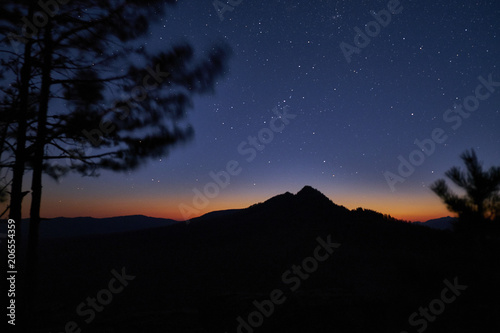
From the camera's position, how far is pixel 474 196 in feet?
22.5

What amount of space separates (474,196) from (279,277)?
633cm

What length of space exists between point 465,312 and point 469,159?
→ 12.7 ft

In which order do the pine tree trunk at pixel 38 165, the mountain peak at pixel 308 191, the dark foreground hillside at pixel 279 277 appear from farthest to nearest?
1. the mountain peak at pixel 308 191
2. the dark foreground hillside at pixel 279 277
3. the pine tree trunk at pixel 38 165

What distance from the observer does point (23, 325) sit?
206 inches

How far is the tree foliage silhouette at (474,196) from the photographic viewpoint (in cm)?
668

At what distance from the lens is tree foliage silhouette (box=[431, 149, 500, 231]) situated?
6.68 meters

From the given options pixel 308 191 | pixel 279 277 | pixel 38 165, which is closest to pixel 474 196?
pixel 279 277

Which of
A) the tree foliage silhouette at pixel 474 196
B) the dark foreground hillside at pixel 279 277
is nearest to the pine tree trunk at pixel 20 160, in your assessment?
the dark foreground hillside at pixel 279 277

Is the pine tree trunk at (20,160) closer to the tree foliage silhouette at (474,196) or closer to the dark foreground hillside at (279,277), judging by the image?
the dark foreground hillside at (279,277)

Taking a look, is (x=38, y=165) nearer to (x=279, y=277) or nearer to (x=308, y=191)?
(x=279, y=277)

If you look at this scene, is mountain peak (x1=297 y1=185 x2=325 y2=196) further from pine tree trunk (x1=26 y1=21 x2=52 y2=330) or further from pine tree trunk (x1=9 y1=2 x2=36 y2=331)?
pine tree trunk (x1=9 y1=2 x2=36 y2=331)

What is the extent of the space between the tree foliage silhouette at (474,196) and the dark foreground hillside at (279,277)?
0.75m

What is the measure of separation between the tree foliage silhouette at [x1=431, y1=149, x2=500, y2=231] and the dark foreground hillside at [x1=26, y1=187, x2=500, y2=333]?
75cm

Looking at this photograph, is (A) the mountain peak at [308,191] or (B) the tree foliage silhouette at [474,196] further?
(A) the mountain peak at [308,191]
